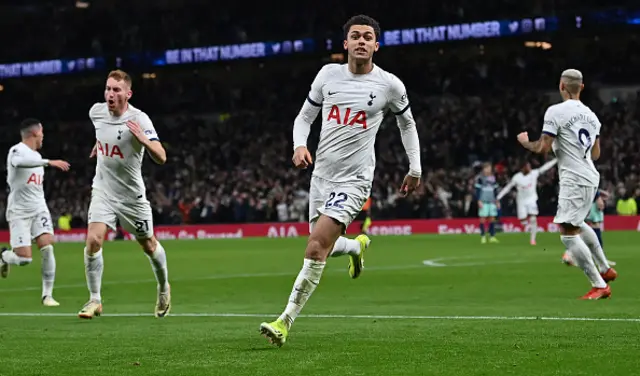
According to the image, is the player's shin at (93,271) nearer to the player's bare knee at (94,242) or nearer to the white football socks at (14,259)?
Result: the player's bare knee at (94,242)

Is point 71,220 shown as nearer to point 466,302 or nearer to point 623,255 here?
point 623,255

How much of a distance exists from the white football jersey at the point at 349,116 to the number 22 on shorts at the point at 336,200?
0.18m

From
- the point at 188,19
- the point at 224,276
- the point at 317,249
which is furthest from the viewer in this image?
the point at 188,19

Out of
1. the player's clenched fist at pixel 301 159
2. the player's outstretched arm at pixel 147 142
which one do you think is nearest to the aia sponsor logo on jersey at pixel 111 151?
the player's outstretched arm at pixel 147 142

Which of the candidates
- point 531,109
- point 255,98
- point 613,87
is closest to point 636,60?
point 613,87

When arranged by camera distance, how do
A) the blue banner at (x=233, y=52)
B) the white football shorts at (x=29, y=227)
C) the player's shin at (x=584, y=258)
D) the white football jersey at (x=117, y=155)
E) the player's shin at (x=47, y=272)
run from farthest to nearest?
the blue banner at (x=233, y=52) < the white football shorts at (x=29, y=227) < the player's shin at (x=47, y=272) < the player's shin at (x=584, y=258) < the white football jersey at (x=117, y=155)

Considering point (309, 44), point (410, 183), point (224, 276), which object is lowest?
point (224, 276)

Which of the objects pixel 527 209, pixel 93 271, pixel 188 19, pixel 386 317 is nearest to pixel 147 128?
pixel 93 271

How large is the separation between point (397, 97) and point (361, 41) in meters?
0.59

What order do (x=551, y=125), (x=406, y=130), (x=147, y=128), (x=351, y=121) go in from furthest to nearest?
(x=551, y=125) < (x=147, y=128) < (x=406, y=130) < (x=351, y=121)

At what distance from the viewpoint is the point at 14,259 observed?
16547mm

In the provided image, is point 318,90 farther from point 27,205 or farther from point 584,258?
point 27,205

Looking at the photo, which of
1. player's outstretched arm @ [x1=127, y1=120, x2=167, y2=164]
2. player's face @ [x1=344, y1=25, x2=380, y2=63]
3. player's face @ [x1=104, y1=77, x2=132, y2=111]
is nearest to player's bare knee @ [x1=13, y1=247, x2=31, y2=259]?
player's face @ [x1=104, y1=77, x2=132, y2=111]

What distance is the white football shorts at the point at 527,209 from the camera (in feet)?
103
